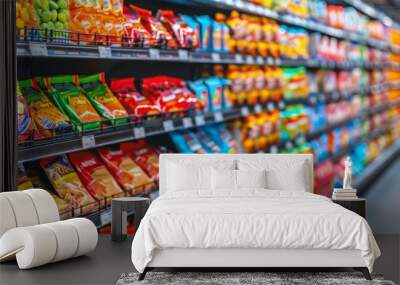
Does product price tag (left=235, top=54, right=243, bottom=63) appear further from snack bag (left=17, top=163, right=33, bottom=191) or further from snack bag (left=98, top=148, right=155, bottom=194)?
snack bag (left=17, top=163, right=33, bottom=191)

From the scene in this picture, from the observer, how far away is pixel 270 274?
440 cm

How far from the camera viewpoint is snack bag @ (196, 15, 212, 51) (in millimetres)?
6254

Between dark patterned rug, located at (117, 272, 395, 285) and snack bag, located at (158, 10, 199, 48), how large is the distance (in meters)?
2.23

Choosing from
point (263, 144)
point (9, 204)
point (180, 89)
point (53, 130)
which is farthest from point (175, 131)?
point (9, 204)

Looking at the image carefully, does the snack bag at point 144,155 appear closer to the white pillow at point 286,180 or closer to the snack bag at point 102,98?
the snack bag at point 102,98

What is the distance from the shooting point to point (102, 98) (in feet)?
18.6

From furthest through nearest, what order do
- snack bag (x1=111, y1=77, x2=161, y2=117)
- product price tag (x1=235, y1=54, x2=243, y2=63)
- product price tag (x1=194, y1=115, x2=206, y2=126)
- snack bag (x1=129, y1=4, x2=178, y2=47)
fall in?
product price tag (x1=235, y1=54, x2=243, y2=63) → product price tag (x1=194, y1=115, x2=206, y2=126) → snack bag (x1=129, y1=4, x2=178, y2=47) → snack bag (x1=111, y1=77, x2=161, y2=117)

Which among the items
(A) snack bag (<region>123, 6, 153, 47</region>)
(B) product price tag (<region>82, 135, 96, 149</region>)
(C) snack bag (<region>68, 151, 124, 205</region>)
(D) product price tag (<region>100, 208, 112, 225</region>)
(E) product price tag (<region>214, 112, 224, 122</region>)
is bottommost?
(D) product price tag (<region>100, 208, 112, 225</region>)

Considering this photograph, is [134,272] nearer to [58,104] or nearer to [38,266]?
[38,266]

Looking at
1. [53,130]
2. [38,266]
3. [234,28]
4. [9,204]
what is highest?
[234,28]

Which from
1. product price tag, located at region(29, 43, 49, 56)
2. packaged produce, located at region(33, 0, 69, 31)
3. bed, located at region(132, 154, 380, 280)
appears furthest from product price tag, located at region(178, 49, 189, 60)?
bed, located at region(132, 154, 380, 280)

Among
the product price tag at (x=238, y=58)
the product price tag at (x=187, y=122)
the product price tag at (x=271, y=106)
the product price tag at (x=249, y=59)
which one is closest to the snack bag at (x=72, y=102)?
the product price tag at (x=187, y=122)

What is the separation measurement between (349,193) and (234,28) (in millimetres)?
1728

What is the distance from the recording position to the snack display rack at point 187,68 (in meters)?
5.20
